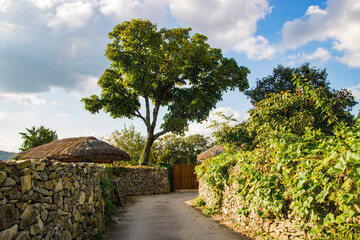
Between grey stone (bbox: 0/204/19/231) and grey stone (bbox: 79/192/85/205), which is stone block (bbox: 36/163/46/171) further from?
grey stone (bbox: 79/192/85/205)

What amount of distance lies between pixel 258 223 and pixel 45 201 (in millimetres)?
4282

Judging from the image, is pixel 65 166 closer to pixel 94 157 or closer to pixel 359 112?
pixel 359 112

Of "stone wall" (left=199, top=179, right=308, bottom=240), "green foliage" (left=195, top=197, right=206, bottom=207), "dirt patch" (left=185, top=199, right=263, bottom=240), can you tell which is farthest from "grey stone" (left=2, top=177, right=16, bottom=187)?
"green foliage" (left=195, top=197, right=206, bottom=207)

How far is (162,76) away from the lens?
23.5 m

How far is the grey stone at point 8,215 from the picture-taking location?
281cm

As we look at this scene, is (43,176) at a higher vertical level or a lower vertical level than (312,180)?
higher

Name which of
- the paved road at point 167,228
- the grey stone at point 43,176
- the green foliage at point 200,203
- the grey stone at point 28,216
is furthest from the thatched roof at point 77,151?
the grey stone at point 28,216

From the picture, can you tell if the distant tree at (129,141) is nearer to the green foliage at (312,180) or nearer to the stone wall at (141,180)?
the stone wall at (141,180)

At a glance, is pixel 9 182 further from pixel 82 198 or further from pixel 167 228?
pixel 167 228

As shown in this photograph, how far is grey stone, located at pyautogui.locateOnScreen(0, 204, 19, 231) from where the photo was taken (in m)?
2.81

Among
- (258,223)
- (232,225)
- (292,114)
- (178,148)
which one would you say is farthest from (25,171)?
(178,148)

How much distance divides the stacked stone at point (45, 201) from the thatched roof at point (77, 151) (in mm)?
9074

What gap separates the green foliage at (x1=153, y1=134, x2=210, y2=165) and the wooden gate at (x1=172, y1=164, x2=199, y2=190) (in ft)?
32.6

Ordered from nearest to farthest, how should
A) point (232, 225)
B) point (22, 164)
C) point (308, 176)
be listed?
point (22, 164), point (308, 176), point (232, 225)
